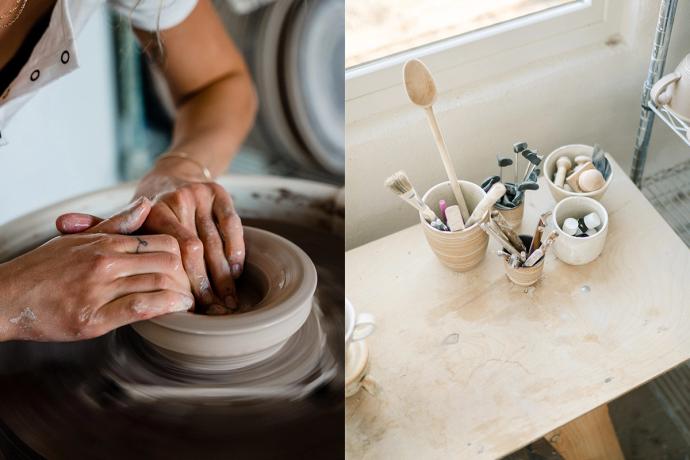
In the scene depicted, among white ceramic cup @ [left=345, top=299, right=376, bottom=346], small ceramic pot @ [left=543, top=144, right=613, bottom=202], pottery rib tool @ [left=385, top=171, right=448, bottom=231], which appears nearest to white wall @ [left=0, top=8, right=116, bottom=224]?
white ceramic cup @ [left=345, top=299, right=376, bottom=346]

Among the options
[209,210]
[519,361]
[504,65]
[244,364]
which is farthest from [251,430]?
[504,65]

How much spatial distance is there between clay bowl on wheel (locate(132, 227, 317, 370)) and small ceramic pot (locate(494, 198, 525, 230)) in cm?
50

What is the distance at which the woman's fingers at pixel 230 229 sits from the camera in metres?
0.71

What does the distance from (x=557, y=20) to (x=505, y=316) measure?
1.70ft

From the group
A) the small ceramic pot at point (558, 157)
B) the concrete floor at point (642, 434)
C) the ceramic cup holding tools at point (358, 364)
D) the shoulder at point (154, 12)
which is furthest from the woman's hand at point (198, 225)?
the concrete floor at point (642, 434)

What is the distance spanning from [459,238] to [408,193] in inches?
4.7

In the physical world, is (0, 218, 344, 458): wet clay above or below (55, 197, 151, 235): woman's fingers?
below

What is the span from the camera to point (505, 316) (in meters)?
1.14

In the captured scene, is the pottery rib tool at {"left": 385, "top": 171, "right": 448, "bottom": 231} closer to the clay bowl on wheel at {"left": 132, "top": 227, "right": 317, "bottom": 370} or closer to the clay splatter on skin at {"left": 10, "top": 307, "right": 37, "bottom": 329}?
the clay bowl on wheel at {"left": 132, "top": 227, "right": 317, "bottom": 370}

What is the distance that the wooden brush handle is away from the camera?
3.44ft

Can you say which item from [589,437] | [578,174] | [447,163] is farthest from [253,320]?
[589,437]

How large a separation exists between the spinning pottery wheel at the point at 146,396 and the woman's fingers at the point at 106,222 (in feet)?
0.03

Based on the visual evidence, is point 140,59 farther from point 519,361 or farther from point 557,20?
point 557,20

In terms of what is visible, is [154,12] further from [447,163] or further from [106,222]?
[447,163]
